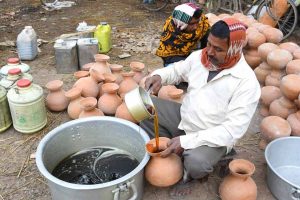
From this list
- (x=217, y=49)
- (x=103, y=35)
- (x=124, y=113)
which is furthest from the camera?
(x=103, y=35)

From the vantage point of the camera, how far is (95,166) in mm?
2438

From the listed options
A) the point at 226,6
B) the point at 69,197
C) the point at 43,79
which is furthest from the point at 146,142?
the point at 226,6

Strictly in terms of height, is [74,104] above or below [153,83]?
below

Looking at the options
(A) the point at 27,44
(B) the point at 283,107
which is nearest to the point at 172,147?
(B) the point at 283,107

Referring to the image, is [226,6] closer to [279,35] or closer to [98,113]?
[279,35]

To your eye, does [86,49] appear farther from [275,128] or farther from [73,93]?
[275,128]

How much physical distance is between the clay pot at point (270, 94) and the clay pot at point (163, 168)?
130cm

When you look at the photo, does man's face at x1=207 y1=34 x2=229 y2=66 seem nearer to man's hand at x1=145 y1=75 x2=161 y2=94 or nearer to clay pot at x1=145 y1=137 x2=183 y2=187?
man's hand at x1=145 y1=75 x2=161 y2=94

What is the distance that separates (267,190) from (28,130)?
2009 millimetres

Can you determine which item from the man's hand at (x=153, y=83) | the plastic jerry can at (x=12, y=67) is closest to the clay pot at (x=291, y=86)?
the man's hand at (x=153, y=83)

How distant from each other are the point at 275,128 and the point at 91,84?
1.67 m

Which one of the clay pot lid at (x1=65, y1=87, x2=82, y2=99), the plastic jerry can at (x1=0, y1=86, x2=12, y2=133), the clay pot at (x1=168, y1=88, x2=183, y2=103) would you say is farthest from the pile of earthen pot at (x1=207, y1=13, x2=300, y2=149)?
the plastic jerry can at (x1=0, y1=86, x2=12, y2=133)

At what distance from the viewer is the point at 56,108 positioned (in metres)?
3.24

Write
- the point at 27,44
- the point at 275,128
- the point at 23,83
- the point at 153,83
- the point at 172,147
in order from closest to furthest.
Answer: the point at 172,147, the point at 153,83, the point at 275,128, the point at 23,83, the point at 27,44
